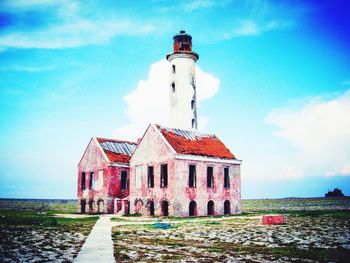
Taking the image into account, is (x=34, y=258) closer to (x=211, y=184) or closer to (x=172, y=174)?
(x=172, y=174)

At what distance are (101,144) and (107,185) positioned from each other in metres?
4.29

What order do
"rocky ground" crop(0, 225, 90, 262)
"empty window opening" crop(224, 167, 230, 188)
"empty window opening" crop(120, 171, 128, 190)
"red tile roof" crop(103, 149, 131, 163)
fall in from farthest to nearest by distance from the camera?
"empty window opening" crop(120, 171, 128, 190) < "red tile roof" crop(103, 149, 131, 163) < "empty window opening" crop(224, 167, 230, 188) < "rocky ground" crop(0, 225, 90, 262)

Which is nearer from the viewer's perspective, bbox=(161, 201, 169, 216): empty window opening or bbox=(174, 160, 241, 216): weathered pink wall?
bbox=(174, 160, 241, 216): weathered pink wall

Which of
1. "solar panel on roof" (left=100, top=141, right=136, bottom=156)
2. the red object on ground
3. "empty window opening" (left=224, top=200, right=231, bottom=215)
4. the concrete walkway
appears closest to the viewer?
the concrete walkway

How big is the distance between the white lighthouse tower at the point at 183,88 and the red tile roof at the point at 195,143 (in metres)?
3.95

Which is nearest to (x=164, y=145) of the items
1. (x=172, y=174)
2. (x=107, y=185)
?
(x=172, y=174)

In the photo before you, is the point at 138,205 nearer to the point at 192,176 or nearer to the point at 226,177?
the point at 192,176

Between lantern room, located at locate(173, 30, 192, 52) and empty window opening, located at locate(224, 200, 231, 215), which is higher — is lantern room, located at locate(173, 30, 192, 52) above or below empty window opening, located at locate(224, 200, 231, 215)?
above

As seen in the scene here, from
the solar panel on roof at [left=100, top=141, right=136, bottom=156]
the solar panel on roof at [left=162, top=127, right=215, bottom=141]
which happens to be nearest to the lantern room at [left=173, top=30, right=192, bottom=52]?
the solar panel on roof at [left=162, top=127, right=215, bottom=141]

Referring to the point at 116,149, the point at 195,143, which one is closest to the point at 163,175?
the point at 195,143

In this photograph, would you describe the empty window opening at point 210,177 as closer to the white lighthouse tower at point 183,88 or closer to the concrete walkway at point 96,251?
the white lighthouse tower at point 183,88

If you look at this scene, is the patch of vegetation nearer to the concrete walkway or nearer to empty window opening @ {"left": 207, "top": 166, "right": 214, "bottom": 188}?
the concrete walkway

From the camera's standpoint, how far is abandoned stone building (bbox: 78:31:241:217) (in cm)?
2578

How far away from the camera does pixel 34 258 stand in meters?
8.27
